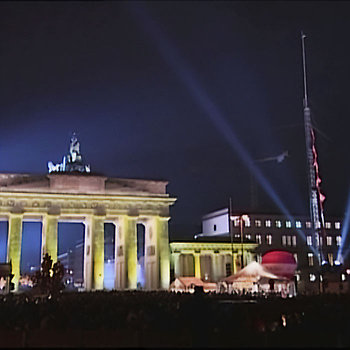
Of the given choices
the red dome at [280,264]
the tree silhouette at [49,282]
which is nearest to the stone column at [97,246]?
the tree silhouette at [49,282]

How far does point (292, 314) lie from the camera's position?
21328mm

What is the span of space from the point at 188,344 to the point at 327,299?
12.4 m

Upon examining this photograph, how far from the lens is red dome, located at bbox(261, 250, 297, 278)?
164ft

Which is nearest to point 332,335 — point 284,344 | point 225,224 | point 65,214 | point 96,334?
point 284,344

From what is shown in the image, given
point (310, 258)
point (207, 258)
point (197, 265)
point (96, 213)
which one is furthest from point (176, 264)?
point (310, 258)

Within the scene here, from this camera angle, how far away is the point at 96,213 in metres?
76.2

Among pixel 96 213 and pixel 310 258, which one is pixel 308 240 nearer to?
pixel 310 258

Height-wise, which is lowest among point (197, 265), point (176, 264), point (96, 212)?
point (197, 265)

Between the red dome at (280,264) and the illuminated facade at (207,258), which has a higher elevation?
the illuminated facade at (207,258)

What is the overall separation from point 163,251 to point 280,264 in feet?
99.5

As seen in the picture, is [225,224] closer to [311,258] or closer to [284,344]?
[311,258]

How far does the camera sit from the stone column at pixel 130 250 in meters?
77.2

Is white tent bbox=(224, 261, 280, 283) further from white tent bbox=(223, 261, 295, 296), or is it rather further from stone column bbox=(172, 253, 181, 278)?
stone column bbox=(172, 253, 181, 278)

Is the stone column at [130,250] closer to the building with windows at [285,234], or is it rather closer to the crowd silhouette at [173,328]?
the building with windows at [285,234]
